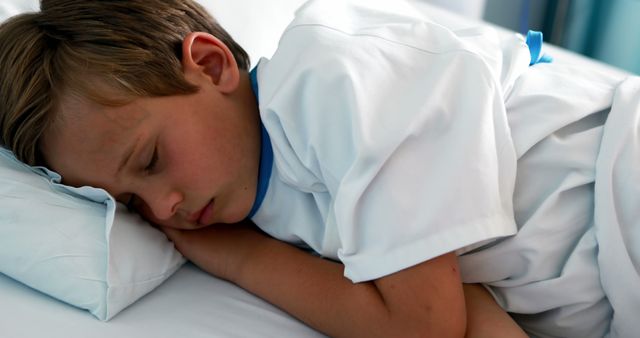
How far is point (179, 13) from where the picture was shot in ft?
3.26

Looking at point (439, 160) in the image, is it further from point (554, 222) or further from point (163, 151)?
point (163, 151)

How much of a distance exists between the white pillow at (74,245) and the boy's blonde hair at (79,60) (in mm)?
60

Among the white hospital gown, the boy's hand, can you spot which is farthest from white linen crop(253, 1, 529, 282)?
the boy's hand

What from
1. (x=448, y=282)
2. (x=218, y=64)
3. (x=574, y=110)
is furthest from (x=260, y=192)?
(x=574, y=110)

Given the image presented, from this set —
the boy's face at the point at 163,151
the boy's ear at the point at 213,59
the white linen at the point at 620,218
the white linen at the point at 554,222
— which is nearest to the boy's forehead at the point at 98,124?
the boy's face at the point at 163,151

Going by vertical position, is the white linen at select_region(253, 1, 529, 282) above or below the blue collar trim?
above

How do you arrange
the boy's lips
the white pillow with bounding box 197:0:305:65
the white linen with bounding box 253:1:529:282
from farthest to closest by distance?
the white pillow with bounding box 197:0:305:65
the boy's lips
the white linen with bounding box 253:1:529:282

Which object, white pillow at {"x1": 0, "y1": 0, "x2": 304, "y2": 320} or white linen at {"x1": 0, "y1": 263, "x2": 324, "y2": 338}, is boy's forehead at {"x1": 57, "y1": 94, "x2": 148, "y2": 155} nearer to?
white pillow at {"x1": 0, "y1": 0, "x2": 304, "y2": 320}

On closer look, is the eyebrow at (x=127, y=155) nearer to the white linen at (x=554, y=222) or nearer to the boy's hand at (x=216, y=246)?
the boy's hand at (x=216, y=246)

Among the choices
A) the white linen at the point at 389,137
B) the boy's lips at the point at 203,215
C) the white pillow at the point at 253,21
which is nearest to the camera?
the white linen at the point at 389,137

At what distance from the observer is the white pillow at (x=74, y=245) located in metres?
0.84

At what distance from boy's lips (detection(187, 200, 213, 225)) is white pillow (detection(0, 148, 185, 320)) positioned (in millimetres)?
55

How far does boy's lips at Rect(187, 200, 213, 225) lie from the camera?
3.07 ft

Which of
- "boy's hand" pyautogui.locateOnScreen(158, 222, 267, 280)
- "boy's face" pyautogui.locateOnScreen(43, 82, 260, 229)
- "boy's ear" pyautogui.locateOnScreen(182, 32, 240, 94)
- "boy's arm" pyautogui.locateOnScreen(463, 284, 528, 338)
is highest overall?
"boy's ear" pyautogui.locateOnScreen(182, 32, 240, 94)
